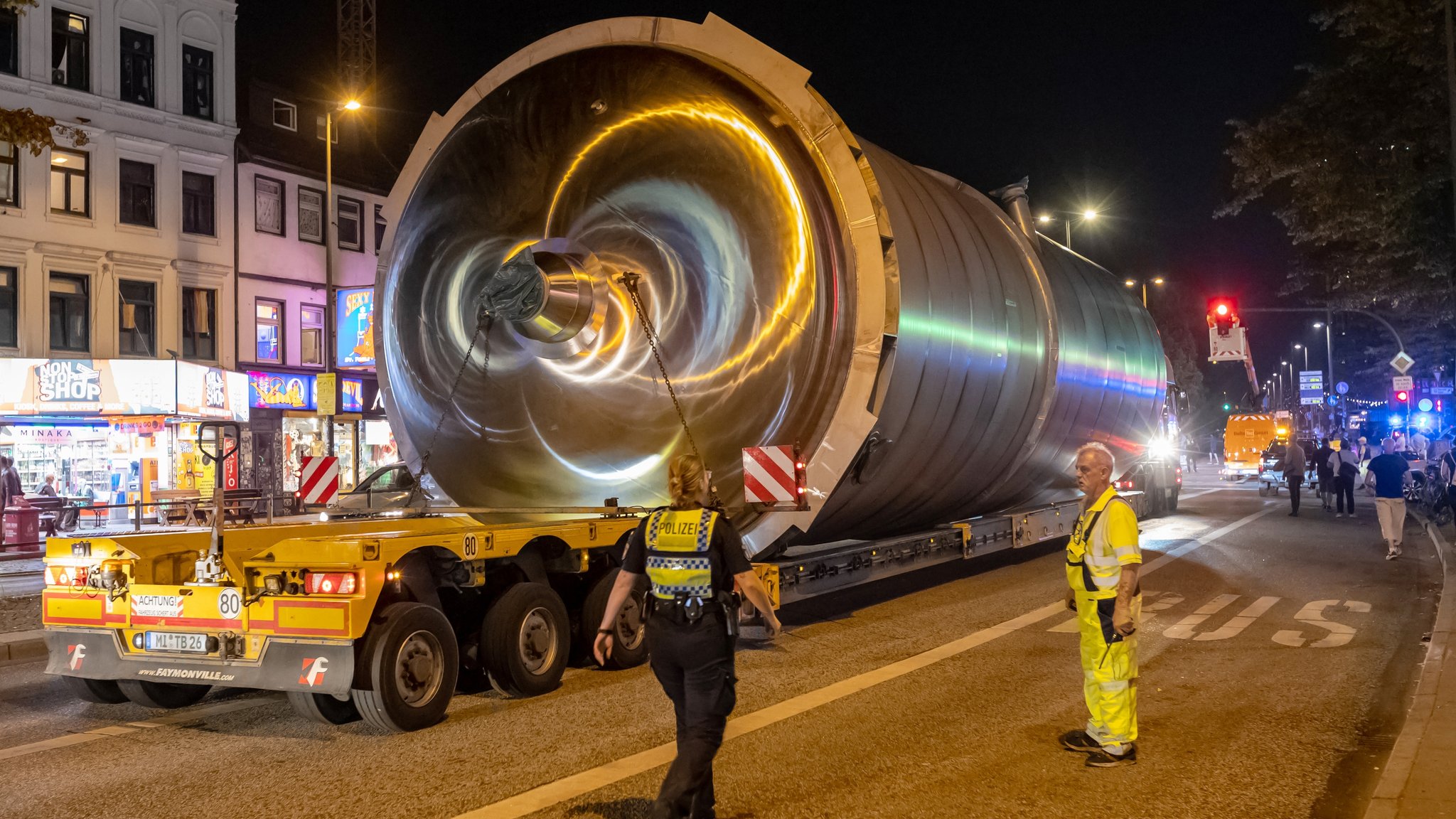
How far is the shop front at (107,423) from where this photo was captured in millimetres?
23141

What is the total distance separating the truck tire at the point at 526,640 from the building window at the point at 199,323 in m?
22.1

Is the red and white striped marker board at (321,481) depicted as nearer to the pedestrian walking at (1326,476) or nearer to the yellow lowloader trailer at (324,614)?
the yellow lowloader trailer at (324,614)

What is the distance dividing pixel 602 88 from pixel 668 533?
18.9 ft

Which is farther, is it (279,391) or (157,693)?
(279,391)

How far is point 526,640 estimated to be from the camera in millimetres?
7422

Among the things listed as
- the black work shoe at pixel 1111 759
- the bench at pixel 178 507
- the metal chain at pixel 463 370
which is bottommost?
the black work shoe at pixel 1111 759

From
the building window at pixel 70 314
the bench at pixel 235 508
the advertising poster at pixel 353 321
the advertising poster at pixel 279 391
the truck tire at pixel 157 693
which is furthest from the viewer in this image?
the advertising poster at pixel 279 391

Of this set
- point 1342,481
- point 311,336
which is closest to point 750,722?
point 1342,481

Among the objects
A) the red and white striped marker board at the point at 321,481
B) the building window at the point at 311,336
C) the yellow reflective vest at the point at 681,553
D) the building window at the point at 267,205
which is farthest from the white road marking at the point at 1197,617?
the building window at the point at 267,205

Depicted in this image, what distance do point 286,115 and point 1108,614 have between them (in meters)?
29.1

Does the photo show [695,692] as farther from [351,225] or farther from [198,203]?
[351,225]

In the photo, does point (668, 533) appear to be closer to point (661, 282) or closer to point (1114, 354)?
point (661, 282)

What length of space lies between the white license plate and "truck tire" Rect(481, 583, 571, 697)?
5.10ft

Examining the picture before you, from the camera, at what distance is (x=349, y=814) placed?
199 inches
